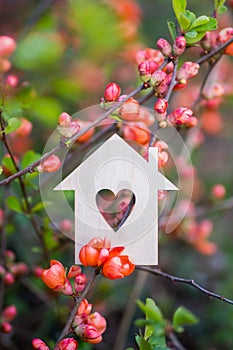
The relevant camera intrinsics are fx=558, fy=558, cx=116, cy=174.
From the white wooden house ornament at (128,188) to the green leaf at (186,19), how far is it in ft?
0.68

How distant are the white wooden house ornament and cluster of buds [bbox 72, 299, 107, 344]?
8 cm

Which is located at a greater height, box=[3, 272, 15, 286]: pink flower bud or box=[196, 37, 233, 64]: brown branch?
box=[196, 37, 233, 64]: brown branch

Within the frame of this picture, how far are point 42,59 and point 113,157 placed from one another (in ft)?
2.37

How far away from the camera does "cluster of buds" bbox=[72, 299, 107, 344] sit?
30.5 inches

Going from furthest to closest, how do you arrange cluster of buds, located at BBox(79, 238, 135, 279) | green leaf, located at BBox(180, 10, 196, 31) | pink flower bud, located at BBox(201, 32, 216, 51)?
pink flower bud, located at BBox(201, 32, 216, 51), green leaf, located at BBox(180, 10, 196, 31), cluster of buds, located at BBox(79, 238, 135, 279)

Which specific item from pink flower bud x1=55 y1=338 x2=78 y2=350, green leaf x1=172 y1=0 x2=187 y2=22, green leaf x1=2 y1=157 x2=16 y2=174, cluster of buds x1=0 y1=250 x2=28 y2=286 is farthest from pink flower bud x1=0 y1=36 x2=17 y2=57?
pink flower bud x1=55 y1=338 x2=78 y2=350

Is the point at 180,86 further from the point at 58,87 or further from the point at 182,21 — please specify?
the point at 58,87

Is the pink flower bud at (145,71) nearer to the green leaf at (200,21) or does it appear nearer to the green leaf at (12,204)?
the green leaf at (200,21)

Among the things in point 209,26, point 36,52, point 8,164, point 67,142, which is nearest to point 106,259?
point 67,142

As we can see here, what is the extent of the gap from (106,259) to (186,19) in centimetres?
37

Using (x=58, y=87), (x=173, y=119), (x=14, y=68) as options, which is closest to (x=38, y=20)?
(x=14, y=68)

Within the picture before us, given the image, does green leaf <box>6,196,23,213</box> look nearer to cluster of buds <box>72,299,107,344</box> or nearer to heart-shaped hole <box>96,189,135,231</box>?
heart-shaped hole <box>96,189,135,231</box>

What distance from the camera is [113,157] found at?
78 centimetres

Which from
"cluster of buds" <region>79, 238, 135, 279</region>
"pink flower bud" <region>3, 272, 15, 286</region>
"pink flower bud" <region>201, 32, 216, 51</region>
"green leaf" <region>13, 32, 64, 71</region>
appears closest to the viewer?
"cluster of buds" <region>79, 238, 135, 279</region>
